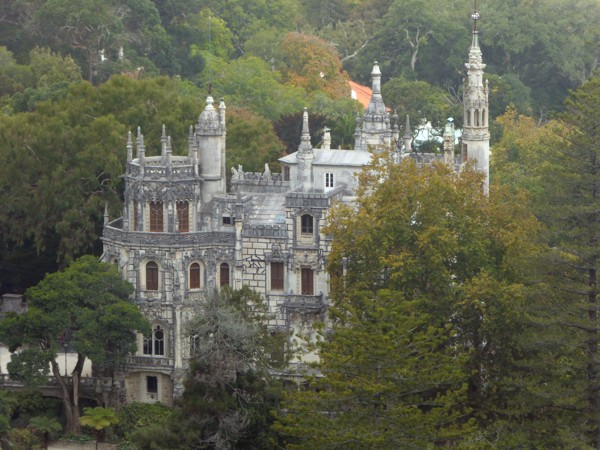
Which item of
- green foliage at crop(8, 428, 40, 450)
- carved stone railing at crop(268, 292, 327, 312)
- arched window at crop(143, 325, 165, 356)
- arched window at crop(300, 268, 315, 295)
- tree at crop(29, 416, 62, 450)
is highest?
arched window at crop(300, 268, 315, 295)

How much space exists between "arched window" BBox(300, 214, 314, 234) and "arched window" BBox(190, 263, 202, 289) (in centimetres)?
576

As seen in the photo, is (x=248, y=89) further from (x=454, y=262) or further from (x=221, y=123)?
(x=454, y=262)

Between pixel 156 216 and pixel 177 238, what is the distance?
1.53 metres

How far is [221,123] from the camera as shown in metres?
127

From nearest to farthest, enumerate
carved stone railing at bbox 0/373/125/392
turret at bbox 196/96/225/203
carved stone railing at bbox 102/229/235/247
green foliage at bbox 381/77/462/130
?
1. carved stone railing at bbox 102/229/235/247
2. carved stone railing at bbox 0/373/125/392
3. turret at bbox 196/96/225/203
4. green foliage at bbox 381/77/462/130

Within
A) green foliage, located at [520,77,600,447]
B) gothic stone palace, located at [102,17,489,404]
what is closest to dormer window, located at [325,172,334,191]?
gothic stone palace, located at [102,17,489,404]

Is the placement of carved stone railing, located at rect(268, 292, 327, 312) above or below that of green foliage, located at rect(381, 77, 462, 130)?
below

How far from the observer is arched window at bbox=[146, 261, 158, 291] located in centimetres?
12438

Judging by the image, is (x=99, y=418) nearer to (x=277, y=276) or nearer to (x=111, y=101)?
(x=277, y=276)

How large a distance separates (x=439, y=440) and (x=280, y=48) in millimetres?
95763

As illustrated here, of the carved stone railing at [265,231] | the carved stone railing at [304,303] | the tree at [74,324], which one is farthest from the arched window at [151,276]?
the carved stone railing at [304,303]

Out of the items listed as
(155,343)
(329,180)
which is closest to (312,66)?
(329,180)

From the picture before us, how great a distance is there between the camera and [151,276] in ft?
408

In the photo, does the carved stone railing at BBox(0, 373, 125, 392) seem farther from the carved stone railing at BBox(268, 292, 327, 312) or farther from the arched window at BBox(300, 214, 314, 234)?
the arched window at BBox(300, 214, 314, 234)
